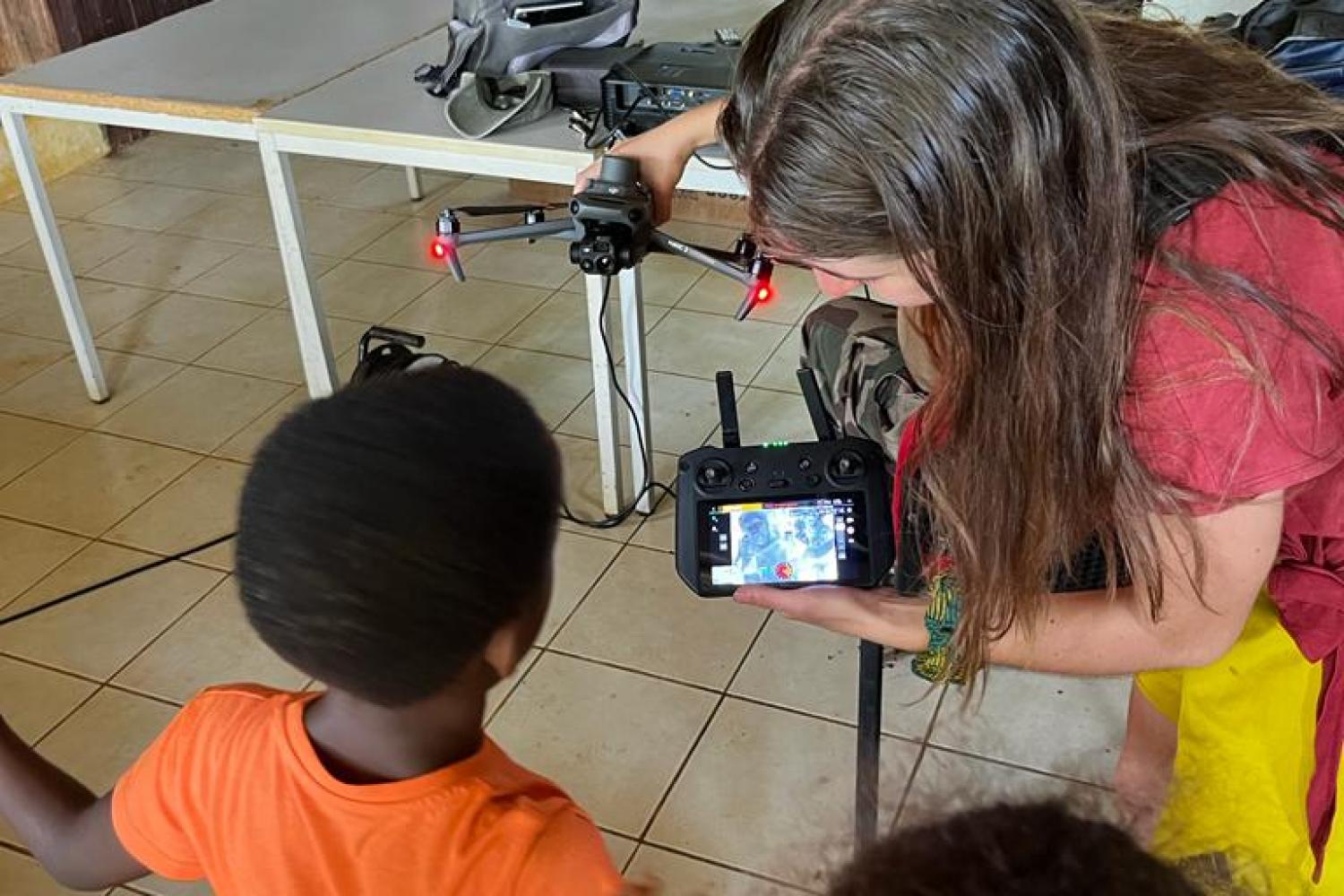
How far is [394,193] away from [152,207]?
24.2 inches

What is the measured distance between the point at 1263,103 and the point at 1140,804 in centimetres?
52

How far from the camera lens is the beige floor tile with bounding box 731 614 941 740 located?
1.76m

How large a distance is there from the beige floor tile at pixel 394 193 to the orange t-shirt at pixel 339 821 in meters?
2.52

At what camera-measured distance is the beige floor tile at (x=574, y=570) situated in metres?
1.93

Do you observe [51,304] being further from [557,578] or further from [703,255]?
[703,255]

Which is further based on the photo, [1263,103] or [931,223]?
[1263,103]

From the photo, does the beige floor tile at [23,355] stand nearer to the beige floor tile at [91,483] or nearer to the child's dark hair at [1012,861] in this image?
the beige floor tile at [91,483]

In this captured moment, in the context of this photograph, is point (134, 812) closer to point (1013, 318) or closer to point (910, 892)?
point (910, 892)

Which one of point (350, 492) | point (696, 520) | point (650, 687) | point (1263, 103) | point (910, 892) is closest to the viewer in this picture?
point (910, 892)

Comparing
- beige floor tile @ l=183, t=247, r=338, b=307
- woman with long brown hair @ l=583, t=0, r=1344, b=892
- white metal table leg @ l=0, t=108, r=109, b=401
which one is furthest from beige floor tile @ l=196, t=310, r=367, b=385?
woman with long brown hair @ l=583, t=0, r=1344, b=892

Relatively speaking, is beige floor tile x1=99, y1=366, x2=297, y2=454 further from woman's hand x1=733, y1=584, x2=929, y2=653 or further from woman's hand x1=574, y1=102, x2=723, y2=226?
woman's hand x1=733, y1=584, x2=929, y2=653

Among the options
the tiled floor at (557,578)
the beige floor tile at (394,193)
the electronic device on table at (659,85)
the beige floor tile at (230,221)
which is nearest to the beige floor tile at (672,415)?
the tiled floor at (557,578)

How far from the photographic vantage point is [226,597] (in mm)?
2000

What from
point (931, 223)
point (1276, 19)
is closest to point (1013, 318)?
point (931, 223)
